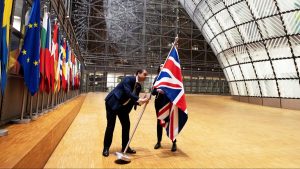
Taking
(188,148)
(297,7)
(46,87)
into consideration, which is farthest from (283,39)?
(46,87)

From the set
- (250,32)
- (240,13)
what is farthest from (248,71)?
(240,13)

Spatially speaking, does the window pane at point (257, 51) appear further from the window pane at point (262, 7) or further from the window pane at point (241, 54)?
the window pane at point (262, 7)

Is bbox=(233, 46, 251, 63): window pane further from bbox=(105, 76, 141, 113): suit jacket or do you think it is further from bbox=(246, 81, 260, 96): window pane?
bbox=(105, 76, 141, 113): suit jacket

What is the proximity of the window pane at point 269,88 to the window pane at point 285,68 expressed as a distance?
36.2 inches

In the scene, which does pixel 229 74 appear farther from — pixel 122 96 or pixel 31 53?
pixel 31 53

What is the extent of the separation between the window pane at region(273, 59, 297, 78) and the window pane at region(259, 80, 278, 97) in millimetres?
919

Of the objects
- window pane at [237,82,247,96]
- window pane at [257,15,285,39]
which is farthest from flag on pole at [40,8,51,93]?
window pane at [237,82,247,96]

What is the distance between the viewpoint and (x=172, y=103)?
4965mm

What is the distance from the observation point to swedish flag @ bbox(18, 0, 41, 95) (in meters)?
4.93

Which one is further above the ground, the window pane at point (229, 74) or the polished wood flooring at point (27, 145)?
the window pane at point (229, 74)

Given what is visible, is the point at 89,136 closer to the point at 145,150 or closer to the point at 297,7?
the point at 145,150

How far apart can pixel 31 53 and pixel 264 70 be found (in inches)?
767

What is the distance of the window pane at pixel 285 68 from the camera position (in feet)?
58.8

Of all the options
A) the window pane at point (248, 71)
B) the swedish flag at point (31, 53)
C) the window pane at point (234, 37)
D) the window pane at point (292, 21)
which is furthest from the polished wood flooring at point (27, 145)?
the window pane at point (248, 71)
